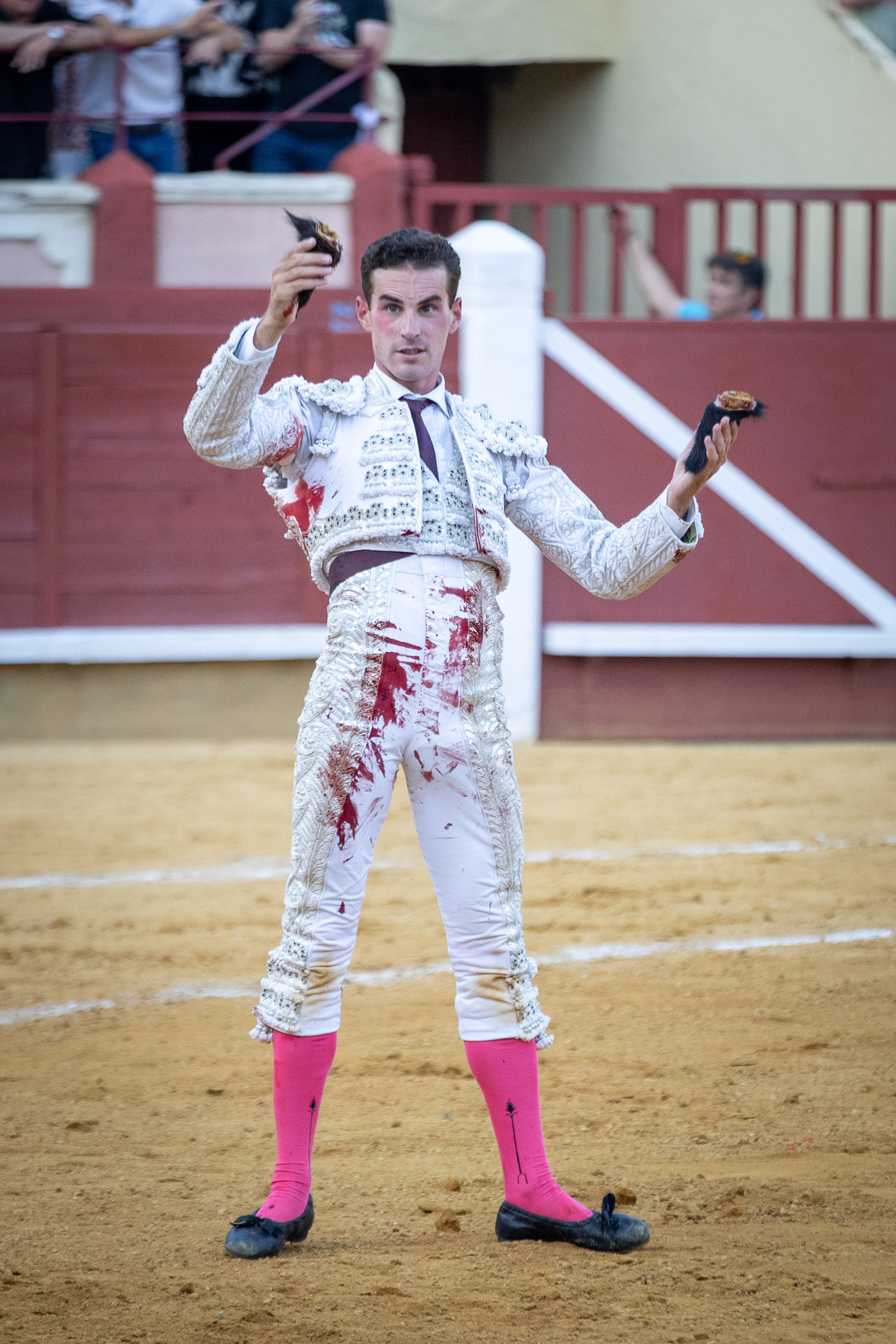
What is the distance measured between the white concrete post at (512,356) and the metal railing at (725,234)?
0.78 ft

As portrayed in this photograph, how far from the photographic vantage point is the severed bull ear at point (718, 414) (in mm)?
2295

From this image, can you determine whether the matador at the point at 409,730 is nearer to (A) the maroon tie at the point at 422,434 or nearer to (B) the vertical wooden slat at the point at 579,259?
(A) the maroon tie at the point at 422,434

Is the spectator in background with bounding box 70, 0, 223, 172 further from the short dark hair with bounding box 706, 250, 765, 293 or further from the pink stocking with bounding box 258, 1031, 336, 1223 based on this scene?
the pink stocking with bounding box 258, 1031, 336, 1223

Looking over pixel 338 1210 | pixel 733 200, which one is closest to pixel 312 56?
pixel 733 200

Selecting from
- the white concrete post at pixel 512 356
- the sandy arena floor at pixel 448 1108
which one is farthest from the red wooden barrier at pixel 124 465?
the sandy arena floor at pixel 448 1108

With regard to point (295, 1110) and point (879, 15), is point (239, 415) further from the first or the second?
point (879, 15)

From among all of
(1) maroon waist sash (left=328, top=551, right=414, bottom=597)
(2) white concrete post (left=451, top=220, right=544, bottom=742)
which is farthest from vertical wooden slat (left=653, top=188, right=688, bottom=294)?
(1) maroon waist sash (left=328, top=551, right=414, bottom=597)

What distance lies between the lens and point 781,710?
298 inches

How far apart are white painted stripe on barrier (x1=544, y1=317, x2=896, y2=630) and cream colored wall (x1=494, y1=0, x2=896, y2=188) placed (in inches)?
82.6

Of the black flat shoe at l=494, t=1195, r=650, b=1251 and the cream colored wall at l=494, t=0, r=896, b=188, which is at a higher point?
the cream colored wall at l=494, t=0, r=896, b=188

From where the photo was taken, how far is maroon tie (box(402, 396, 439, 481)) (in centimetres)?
243

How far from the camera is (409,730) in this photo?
2.36 meters

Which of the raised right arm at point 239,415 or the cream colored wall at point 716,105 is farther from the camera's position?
the cream colored wall at point 716,105

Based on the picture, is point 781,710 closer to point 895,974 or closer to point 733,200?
point 733,200
